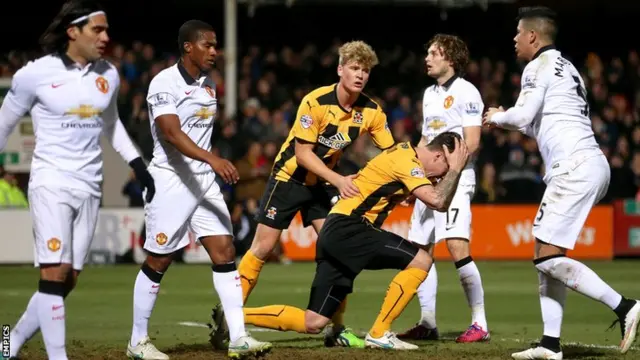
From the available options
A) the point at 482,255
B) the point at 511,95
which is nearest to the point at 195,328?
the point at 482,255

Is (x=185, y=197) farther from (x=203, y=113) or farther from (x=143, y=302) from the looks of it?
(x=143, y=302)

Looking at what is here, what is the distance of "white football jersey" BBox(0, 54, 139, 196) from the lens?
7.87 m

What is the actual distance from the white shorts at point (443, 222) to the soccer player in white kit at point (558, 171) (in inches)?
66.3

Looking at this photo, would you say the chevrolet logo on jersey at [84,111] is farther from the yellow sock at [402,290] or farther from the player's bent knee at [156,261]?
the yellow sock at [402,290]

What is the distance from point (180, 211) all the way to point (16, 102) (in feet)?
5.78

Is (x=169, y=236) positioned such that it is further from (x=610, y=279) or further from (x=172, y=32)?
(x=172, y=32)

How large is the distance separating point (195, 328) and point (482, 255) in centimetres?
1066

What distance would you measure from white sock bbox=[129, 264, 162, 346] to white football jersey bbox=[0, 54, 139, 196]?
1404mm

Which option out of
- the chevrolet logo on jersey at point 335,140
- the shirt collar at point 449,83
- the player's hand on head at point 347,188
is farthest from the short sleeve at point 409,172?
the shirt collar at point 449,83

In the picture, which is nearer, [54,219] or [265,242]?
[54,219]

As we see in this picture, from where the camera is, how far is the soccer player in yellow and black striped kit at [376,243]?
30.9 ft

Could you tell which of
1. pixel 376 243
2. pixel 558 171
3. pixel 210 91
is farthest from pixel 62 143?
pixel 558 171

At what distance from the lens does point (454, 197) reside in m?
10.9

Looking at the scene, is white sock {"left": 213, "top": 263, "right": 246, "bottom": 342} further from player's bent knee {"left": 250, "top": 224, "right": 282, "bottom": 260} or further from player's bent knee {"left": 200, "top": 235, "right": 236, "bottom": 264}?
player's bent knee {"left": 250, "top": 224, "right": 282, "bottom": 260}
